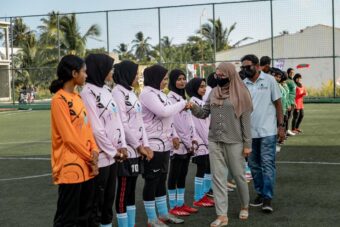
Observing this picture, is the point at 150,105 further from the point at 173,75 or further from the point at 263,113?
the point at 263,113

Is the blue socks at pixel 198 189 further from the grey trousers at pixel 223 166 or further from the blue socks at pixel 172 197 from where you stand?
the grey trousers at pixel 223 166

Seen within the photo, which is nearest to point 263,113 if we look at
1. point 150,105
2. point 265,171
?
point 265,171

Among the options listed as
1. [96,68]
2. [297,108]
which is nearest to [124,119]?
[96,68]

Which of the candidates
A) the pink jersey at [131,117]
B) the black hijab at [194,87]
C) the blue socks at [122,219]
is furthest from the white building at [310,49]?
the blue socks at [122,219]

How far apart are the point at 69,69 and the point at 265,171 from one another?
3281 mm

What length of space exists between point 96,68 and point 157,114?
3.63 feet

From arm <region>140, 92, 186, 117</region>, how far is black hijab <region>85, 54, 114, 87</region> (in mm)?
970

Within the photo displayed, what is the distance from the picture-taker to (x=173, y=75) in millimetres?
6426

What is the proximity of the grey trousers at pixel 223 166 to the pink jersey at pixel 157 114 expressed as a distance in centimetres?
58

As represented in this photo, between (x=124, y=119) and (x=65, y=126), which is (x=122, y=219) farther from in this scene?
(x=65, y=126)

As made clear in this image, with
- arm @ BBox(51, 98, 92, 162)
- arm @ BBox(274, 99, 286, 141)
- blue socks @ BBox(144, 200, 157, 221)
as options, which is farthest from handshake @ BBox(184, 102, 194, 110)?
arm @ BBox(51, 98, 92, 162)

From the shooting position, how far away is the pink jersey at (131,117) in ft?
16.9

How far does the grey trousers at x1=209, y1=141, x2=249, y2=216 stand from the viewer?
5941 mm

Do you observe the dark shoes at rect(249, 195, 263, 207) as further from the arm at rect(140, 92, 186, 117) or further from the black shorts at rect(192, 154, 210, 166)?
the arm at rect(140, 92, 186, 117)
